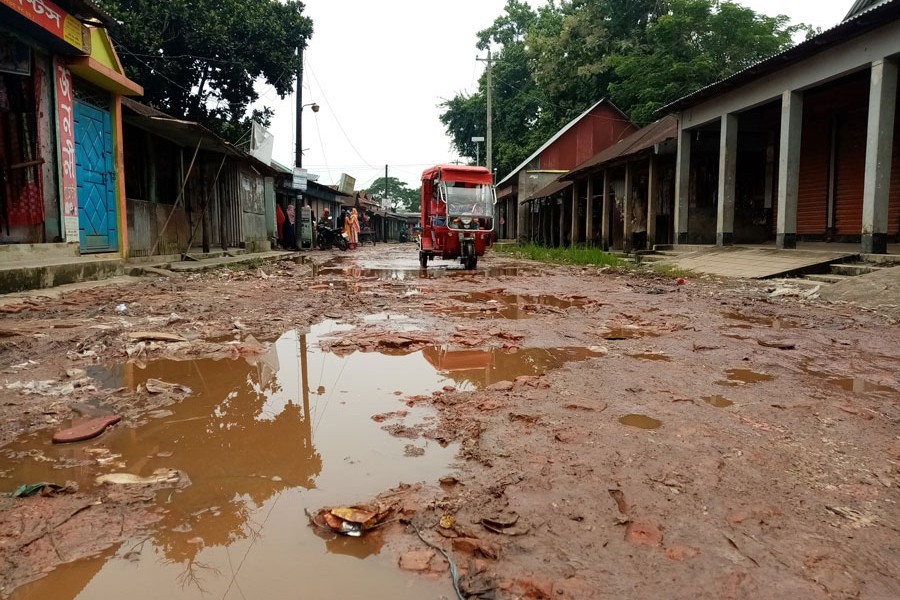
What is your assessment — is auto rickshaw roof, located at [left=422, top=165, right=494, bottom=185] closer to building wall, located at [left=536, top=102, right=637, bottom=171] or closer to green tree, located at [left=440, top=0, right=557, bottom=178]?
building wall, located at [left=536, top=102, right=637, bottom=171]

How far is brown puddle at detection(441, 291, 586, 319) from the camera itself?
6473 millimetres

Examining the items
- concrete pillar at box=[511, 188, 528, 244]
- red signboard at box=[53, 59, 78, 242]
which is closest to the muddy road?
red signboard at box=[53, 59, 78, 242]

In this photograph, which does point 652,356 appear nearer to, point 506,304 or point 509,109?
point 506,304

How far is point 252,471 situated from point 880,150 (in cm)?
1043

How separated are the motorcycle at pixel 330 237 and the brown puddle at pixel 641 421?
78.5 ft

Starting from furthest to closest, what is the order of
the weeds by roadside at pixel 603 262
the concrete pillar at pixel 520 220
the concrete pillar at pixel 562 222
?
1. the concrete pillar at pixel 520 220
2. the concrete pillar at pixel 562 222
3. the weeds by roadside at pixel 603 262

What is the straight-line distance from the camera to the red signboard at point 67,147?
823cm

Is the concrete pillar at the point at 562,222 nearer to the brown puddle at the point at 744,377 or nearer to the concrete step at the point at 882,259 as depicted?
the concrete step at the point at 882,259

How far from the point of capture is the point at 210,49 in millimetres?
19922

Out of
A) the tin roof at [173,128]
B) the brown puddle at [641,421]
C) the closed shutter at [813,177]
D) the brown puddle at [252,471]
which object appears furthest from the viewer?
the closed shutter at [813,177]

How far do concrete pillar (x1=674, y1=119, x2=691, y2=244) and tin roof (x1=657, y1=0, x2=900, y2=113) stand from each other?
3.61 feet

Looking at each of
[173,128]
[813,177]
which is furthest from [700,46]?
[173,128]

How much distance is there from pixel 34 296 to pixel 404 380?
5.16m

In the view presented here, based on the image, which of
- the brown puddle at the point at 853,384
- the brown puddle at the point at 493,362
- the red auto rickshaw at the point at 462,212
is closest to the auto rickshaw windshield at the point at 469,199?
the red auto rickshaw at the point at 462,212
